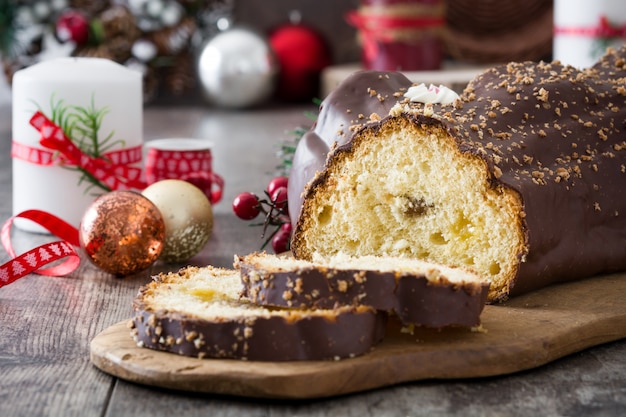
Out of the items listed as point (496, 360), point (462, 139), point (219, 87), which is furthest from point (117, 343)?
point (219, 87)

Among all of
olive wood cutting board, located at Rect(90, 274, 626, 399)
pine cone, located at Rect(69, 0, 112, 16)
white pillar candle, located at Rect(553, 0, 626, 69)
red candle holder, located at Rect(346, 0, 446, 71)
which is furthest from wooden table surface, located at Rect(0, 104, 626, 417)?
pine cone, located at Rect(69, 0, 112, 16)

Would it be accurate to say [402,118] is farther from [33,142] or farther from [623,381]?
[33,142]

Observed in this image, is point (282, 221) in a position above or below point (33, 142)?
below

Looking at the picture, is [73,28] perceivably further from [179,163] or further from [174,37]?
[179,163]

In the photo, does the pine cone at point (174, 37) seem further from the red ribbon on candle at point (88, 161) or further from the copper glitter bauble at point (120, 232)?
the copper glitter bauble at point (120, 232)

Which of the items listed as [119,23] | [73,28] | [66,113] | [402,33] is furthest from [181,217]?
[119,23]

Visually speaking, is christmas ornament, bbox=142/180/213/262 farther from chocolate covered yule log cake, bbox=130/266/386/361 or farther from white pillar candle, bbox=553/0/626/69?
white pillar candle, bbox=553/0/626/69
